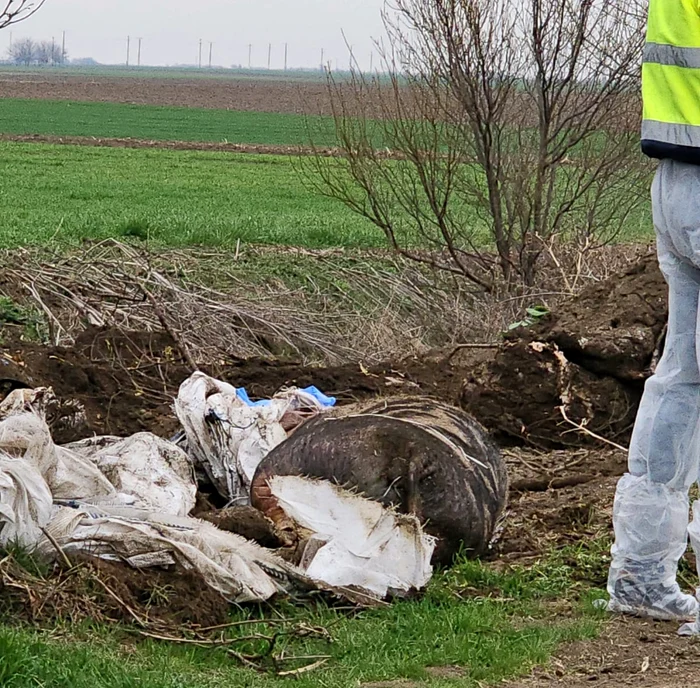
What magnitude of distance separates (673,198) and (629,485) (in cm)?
110

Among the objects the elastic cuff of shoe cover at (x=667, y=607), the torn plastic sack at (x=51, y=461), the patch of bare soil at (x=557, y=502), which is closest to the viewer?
the elastic cuff of shoe cover at (x=667, y=607)

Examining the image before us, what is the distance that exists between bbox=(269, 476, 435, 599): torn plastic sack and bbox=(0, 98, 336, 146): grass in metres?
36.1

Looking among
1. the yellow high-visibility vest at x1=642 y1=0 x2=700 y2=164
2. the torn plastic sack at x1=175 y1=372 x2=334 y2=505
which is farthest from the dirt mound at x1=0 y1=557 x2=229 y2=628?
the yellow high-visibility vest at x1=642 y1=0 x2=700 y2=164

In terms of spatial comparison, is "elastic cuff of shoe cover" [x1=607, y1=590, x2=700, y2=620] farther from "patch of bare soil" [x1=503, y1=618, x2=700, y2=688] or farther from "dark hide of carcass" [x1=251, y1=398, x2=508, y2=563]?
"dark hide of carcass" [x1=251, y1=398, x2=508, y2=563]

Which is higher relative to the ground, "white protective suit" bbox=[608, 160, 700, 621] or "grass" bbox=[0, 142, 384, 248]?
"white protective suit" bbox=[608, 160, 700, 621]

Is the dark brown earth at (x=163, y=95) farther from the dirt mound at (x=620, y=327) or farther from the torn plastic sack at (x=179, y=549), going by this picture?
the torn plastic sack at (x=179, y=549)

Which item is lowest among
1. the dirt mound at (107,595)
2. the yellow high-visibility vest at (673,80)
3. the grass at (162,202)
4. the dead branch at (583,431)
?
the grass at (162,202)

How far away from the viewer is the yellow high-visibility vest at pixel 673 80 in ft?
14.6

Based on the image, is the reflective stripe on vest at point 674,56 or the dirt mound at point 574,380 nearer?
the reflective stripe on vest at point 674,56

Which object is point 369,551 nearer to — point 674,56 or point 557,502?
point 557,502

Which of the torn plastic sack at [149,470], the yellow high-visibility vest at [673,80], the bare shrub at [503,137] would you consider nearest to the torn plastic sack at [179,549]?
the torn plastic sack at [149,470]

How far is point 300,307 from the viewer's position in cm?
1362

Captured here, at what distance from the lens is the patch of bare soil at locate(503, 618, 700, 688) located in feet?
13.8

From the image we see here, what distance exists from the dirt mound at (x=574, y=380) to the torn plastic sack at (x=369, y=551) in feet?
9.33
